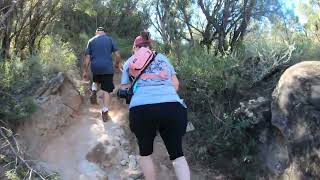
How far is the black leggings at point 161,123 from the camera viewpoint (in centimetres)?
532

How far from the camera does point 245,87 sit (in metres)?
8.72

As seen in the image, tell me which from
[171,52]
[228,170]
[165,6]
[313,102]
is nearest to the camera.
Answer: [313,102]

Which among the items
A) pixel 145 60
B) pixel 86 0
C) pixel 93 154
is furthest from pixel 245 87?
pixel 86 0

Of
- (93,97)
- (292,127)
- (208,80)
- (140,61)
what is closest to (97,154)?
(93,97)

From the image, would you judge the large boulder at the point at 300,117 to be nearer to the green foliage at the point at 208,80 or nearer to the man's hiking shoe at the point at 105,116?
the green foliage at the point at 208,80

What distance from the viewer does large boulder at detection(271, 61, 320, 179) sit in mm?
6320

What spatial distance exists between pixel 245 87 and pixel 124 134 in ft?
7.32

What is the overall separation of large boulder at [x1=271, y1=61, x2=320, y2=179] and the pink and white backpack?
2.22m

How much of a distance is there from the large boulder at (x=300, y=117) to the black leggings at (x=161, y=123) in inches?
72.2

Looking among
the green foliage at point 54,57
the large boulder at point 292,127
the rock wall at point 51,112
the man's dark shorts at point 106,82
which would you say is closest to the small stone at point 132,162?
the rock wall at point 51,112

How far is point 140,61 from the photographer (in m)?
5.60

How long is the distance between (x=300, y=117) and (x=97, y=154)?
2961mm

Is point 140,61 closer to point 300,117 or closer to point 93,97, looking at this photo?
point 300,117

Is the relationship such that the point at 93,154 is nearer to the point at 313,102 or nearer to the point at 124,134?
the point at 124,134
